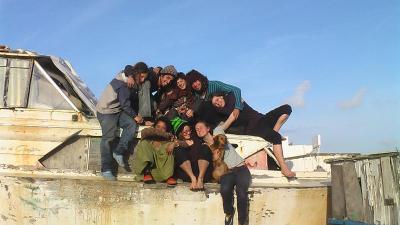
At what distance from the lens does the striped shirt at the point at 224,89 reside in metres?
7.19

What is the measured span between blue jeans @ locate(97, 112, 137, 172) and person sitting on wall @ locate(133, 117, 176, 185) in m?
0.20

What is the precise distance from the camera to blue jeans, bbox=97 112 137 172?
6453 millimetres

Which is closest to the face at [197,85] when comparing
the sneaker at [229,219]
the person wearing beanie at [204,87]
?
the person wearing beanie at [204,87]

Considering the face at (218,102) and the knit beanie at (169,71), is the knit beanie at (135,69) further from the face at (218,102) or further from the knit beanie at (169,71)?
the face at (218,102)

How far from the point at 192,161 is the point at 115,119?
1242 millimetres

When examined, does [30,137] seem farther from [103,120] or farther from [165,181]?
[165,181]

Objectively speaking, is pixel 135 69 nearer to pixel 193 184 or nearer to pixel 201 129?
pixel 201 129

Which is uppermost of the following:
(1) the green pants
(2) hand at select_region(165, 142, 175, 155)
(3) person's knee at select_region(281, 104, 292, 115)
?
(3) person's knee at select_region(281, 104, 292, 115)

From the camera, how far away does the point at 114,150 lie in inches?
259

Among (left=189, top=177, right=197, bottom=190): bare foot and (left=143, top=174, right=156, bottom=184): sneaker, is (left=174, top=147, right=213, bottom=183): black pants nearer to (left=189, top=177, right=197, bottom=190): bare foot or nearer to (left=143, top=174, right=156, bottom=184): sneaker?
(left=189, top=177, right=197, bottom=190): bare foot

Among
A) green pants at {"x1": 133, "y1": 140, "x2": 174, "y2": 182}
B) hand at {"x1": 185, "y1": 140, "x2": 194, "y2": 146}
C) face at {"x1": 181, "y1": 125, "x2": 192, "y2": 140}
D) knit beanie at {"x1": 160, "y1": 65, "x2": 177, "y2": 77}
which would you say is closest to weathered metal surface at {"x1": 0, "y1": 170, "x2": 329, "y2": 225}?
green pants at {"x1": 133, "y1": 140, "x2": 174, "y2": 182}

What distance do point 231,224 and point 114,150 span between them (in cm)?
194

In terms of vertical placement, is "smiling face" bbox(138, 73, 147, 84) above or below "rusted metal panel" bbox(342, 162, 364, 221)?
above

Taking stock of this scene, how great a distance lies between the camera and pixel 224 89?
7.34m
